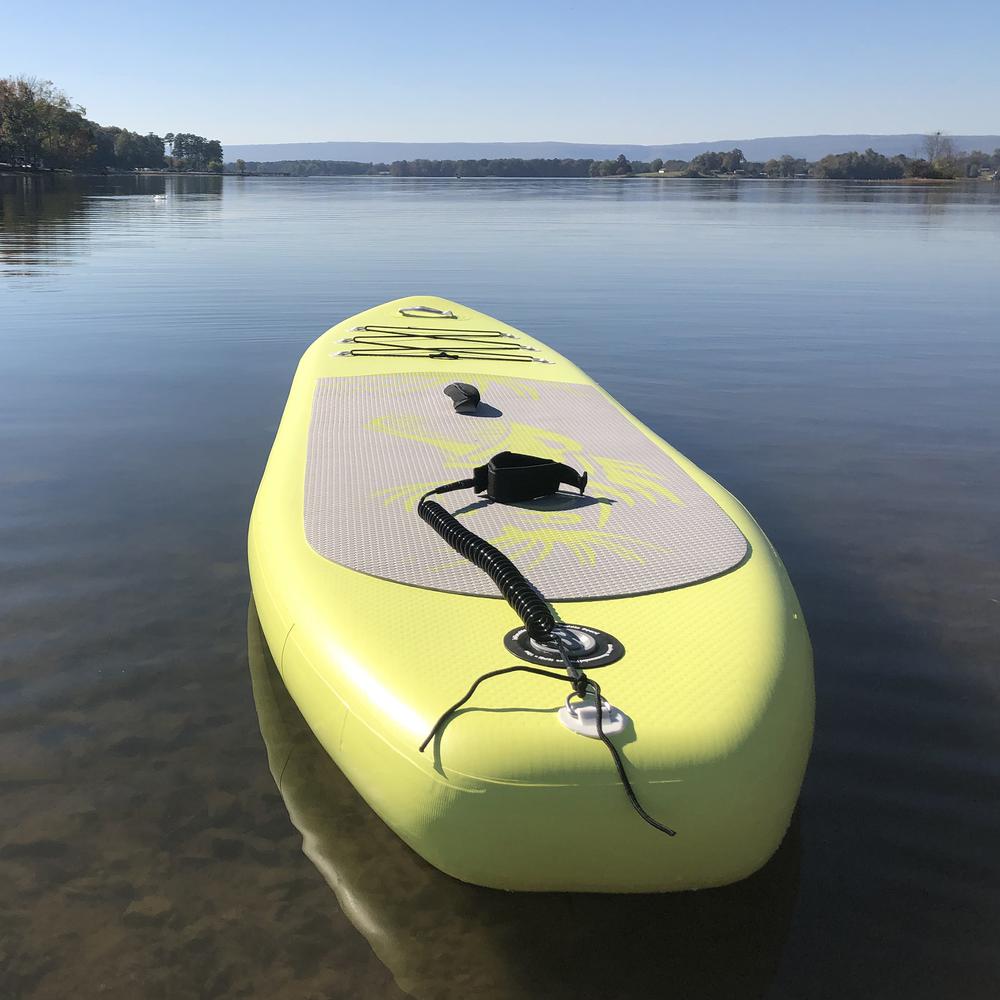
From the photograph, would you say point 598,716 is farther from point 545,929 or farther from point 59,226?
point 59,226

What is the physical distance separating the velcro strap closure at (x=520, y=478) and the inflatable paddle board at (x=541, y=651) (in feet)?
0.04

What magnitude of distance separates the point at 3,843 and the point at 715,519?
2653 millimetres

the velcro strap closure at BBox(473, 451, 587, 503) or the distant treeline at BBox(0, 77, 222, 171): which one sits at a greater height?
the distant treeline at BBox(0, 77, 222, 171)

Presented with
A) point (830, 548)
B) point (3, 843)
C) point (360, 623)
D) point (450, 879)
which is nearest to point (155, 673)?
point (3, 843)

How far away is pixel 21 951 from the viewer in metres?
2.43

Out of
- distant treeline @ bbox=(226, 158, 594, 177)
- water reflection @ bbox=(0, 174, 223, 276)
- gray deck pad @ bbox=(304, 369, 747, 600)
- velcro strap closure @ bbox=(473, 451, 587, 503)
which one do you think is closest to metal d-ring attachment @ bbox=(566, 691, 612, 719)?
gray deck pad @ bbox=(304, 369, 747, 600)

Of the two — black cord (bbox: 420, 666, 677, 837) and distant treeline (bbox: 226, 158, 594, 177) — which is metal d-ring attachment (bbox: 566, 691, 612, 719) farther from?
distant treeline (bbox: 226, 158, 594, 177)

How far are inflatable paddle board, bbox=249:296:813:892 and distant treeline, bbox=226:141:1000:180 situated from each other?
10638cm

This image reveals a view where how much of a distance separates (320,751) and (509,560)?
3.15ft

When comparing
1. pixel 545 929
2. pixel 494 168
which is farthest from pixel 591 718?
pixel 494 168

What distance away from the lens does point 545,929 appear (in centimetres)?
253

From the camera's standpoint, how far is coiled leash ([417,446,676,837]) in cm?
241

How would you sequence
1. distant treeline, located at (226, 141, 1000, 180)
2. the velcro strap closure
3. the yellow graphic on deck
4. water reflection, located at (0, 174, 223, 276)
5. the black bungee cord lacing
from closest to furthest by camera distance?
the yellow graphic on deck, the velcro strap closure, the black bungee cord lacing, water reflection, located at (0, 174, 223, 276), distant treeline, located at (226, 141, 1000, 180)

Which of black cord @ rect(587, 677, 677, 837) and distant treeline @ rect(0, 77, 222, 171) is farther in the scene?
distant treeline @ rect(0, 77, 222, 171)
